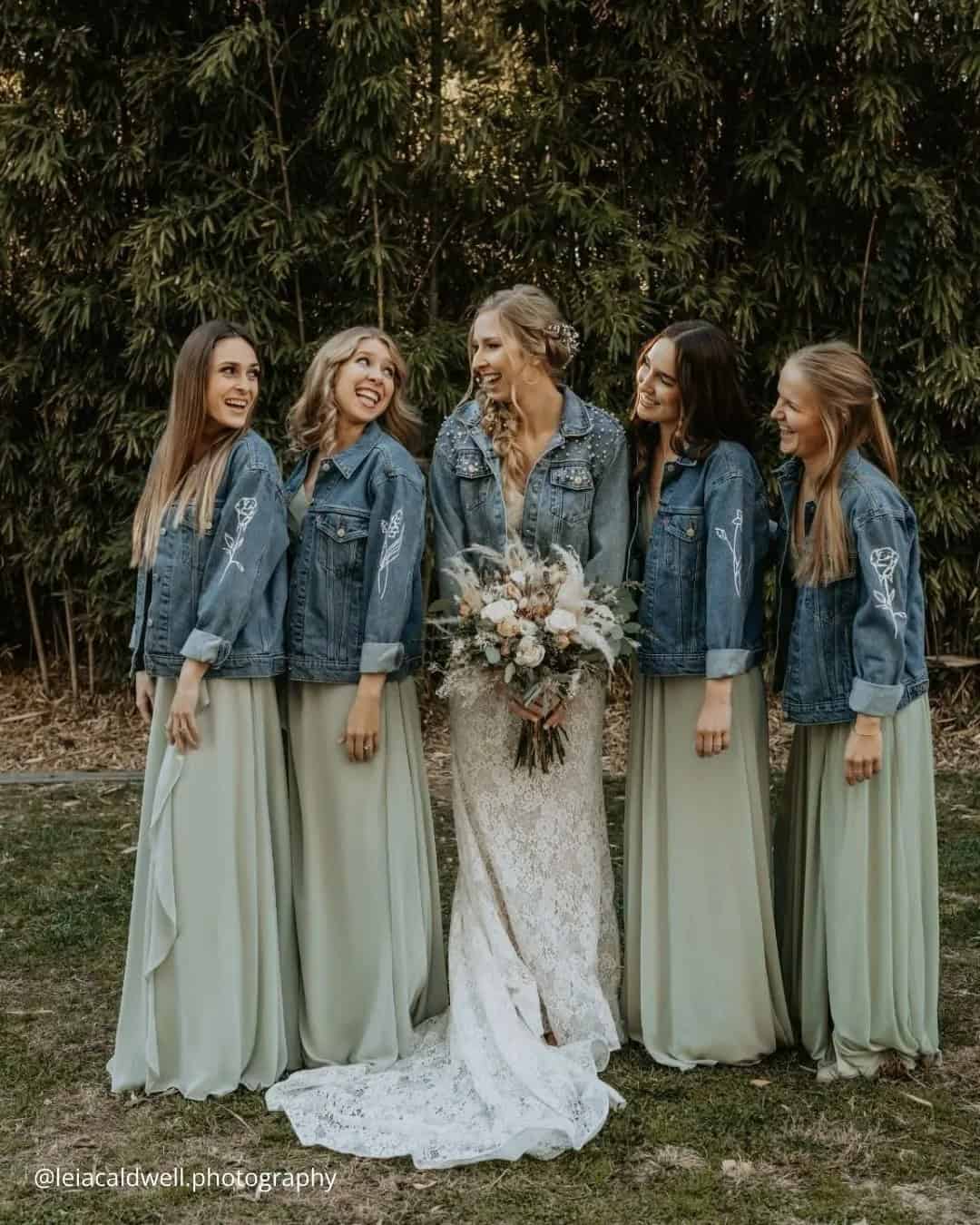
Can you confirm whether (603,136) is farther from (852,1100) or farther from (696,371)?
(852,1100)

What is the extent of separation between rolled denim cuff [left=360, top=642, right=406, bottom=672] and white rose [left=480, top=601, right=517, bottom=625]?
261 millimetres

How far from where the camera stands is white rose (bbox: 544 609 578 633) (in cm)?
355

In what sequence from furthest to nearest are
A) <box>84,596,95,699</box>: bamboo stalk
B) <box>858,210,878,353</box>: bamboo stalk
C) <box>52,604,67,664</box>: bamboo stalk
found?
<box>52,604,67,664</box>: bamboo stalk, <box>84,596,95,699</box>: bamboo stalk, <box>858,210,878,353</box>: bamboo stalk

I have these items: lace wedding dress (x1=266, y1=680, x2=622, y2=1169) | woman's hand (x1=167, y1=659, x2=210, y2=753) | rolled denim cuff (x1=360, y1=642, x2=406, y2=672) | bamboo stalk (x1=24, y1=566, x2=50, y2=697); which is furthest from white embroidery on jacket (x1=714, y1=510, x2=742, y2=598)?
bamboo stalk (x1=24, y1=566, x2=50, y2=697)

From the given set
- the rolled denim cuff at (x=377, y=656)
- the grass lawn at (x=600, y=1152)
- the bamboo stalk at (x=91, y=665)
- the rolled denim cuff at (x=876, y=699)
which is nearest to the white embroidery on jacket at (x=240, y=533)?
the rolled denim cuff at (x=377, y=656)

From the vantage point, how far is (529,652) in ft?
11.7

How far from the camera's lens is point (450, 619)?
364 cm

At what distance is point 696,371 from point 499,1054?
5.86ft

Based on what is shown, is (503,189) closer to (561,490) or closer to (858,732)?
(561,490)

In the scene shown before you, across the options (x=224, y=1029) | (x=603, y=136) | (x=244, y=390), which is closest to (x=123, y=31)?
(x=603, y=136)

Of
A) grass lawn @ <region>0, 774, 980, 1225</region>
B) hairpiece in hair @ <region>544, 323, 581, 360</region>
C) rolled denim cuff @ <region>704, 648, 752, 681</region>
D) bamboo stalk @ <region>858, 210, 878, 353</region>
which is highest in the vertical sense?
Result: bamboo stalk @ <region>858, 210, 878, 353</region>

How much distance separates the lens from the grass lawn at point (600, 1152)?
3043 mm

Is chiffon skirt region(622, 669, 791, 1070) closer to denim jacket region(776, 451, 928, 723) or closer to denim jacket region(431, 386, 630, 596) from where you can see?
denim jacket region(776, 451, 928, 723)

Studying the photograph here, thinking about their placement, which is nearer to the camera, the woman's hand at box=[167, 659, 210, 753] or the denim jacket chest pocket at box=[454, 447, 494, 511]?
the woman's hand at box=[167, 659, 210, 753]
